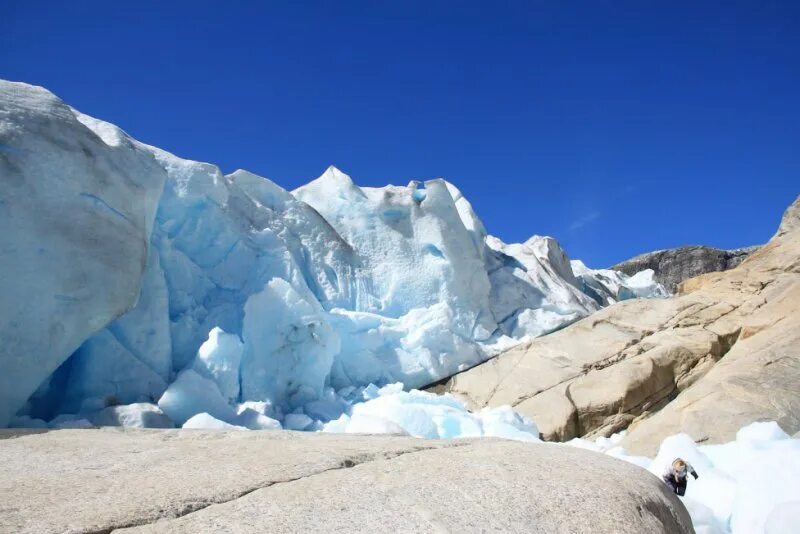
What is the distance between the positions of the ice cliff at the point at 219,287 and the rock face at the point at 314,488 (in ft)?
11.0

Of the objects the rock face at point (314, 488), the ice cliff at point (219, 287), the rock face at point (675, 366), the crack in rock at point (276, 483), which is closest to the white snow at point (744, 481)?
the rock face at point (675, 366)

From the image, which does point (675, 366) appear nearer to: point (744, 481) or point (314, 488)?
point (744, 481)

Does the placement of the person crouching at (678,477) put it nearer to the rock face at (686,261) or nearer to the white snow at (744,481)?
the white snow at (744,481)

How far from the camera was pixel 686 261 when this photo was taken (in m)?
25.7

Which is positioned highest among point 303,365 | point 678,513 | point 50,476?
point 303,365

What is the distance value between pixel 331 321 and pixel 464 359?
2.71 meters

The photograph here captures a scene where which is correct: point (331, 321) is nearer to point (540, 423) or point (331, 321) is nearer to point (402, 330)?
point (402, 330)

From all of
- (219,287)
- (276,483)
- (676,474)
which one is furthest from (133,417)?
(676,474)

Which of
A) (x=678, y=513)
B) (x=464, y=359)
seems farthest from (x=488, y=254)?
(x=678, y=513)

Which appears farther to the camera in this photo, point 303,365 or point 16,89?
point 303,365

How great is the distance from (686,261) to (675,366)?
62.1 feet

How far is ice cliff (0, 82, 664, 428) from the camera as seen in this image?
6.15 metres

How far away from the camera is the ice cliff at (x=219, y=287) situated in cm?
615

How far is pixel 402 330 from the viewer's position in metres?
11.3
